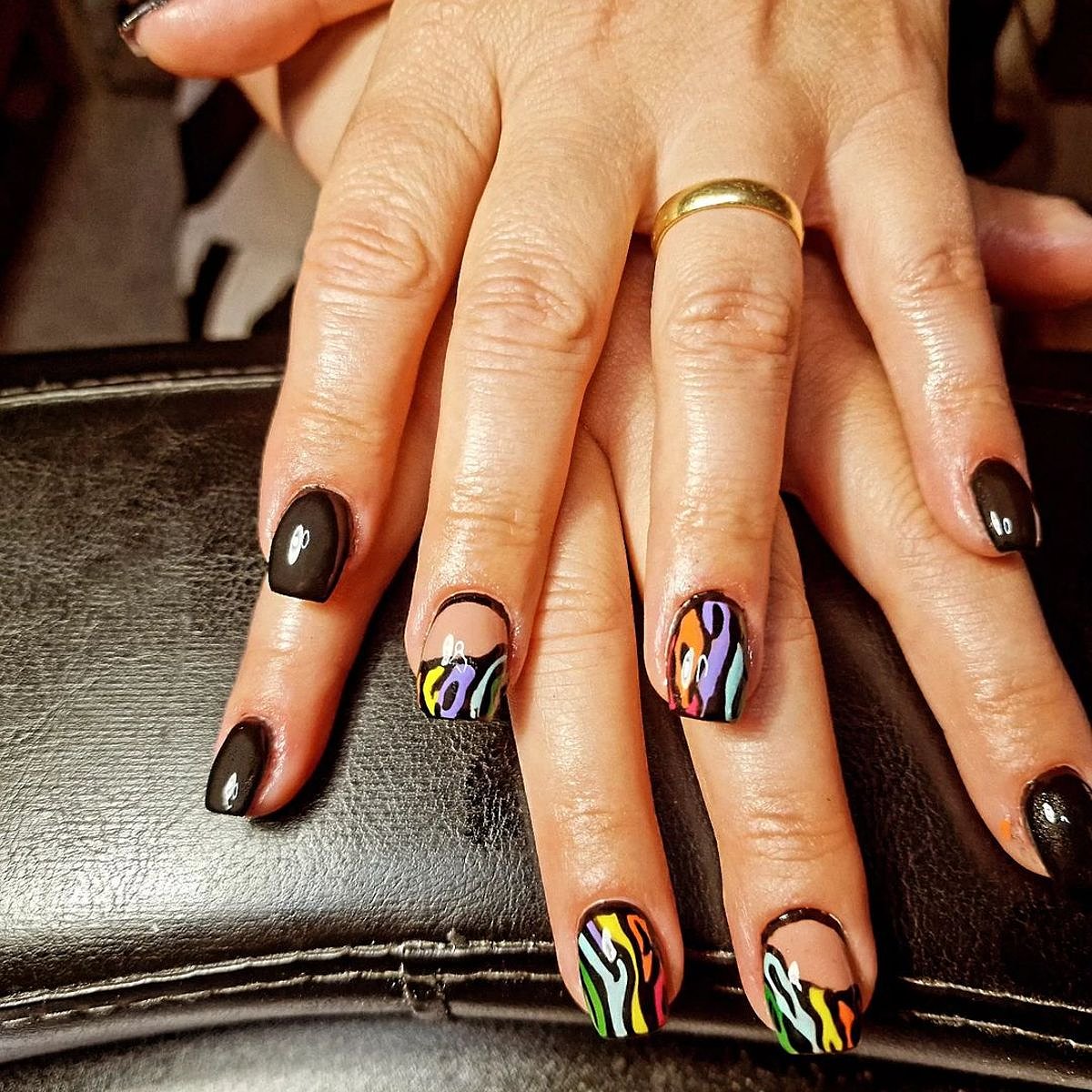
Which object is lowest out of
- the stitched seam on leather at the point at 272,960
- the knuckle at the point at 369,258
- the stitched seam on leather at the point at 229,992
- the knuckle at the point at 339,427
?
the stitched seam on leather at the point at 229,992

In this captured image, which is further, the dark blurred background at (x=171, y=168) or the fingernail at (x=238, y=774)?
the dark blurred background at (x=171, y=168)

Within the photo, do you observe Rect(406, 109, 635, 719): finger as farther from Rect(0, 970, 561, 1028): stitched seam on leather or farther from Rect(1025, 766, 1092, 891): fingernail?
Rect(1025, 766, 1092, 891): fingernail

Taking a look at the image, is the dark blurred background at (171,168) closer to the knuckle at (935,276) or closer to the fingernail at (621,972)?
the knuckle at (935,276)

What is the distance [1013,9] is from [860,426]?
52 centimetres

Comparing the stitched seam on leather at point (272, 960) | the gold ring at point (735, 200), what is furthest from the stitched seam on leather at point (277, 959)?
the gold ring at point (735, 200)

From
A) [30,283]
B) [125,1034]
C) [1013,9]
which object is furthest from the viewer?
[30,283]

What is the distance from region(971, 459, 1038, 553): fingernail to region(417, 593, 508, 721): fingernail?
328 millimetres

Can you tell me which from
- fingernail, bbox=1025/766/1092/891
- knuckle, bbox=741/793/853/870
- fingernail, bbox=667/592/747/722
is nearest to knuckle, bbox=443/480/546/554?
fingernail, bbox=667/592/747/722

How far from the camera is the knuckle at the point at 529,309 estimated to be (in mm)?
620

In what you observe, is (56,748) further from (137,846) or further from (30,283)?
(30,283)

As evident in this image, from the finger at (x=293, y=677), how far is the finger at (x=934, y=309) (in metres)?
0.36

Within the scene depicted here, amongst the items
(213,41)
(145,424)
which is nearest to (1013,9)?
(213,41)

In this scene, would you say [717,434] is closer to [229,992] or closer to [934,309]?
[934,309]

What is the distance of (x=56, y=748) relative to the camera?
58 centimetres
